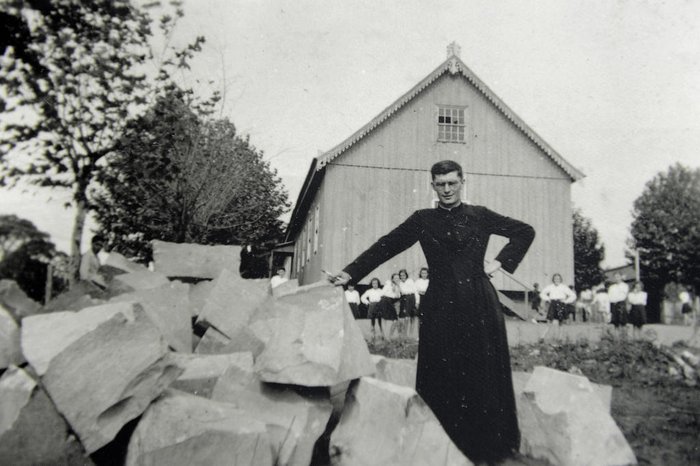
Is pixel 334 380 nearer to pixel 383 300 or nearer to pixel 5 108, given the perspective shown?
pixel 5 108

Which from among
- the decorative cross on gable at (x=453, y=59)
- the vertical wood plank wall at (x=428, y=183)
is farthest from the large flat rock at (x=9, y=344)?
the decorative cross on gable at (x=453, y=59)

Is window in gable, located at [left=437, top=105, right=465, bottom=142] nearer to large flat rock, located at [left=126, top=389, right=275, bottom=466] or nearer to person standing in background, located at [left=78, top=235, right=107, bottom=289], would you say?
person standing in background, located at [left=78, top=235, right=107, bottom=289]

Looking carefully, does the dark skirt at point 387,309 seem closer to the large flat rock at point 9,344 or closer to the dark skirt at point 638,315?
the dark skirt at point 638,315

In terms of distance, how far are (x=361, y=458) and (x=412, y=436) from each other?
1.15 ft

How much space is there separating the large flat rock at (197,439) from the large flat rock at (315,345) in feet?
1.36

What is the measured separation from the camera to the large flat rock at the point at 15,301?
16.2 feet

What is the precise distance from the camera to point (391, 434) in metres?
2.98

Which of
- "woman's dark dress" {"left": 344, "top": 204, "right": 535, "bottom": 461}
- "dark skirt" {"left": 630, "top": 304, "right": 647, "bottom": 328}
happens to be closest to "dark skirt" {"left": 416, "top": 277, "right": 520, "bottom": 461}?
"woman's dark dress" {"left": 344, "top": 204, "right": 535, "bottom": 461}

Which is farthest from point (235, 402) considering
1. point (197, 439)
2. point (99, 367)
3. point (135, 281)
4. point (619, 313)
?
point (619, 313)

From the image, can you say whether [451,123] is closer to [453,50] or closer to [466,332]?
[453,50]

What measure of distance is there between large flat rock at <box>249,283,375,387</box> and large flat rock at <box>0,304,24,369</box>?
1623mm

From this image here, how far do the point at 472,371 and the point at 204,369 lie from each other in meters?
1.88

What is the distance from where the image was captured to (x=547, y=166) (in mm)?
15406

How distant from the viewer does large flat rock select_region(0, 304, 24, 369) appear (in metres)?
3.34
